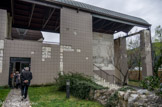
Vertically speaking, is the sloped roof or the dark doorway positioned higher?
the sloped roof

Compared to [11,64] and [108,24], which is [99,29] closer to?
[108,24]

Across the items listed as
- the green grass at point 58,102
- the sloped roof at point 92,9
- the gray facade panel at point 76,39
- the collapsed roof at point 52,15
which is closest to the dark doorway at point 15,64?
the gray facade panel at point 76,39

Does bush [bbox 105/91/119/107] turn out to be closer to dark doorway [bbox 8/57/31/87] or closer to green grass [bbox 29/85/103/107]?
green grass [bbox 29/85/103/107]

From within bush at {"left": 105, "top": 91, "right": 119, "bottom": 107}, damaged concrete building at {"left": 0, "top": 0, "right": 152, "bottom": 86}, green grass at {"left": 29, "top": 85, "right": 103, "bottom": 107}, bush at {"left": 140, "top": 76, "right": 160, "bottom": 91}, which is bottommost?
green grass at {"left": 29, "top": 85, "right": 103, "bottom": 107}

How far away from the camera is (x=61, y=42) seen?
12312 millimetres

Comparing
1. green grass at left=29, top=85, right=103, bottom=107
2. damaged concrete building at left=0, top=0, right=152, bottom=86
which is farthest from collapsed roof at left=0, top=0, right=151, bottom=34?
green grass at left=29, top=85, right=103, bottom=107

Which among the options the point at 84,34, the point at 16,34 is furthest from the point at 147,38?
the point at 16,34

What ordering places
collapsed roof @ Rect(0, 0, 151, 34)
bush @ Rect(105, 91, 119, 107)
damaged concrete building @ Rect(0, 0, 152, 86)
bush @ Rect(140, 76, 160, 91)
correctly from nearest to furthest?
bush @ Rect(105, 91, 119, 107), bush @ Rect(140, 76, 160, 91), damaged concrete building @ Rect(0, 0, 152, 86), collapsed roof @ Rect(0, 0, 151, 34)

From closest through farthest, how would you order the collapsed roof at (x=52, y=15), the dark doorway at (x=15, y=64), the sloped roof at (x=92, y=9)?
the dark doorway at (x=15, y=64) → the collapsed roof at (x=52, y=15) → the sloped roof at (x=92, y=9)

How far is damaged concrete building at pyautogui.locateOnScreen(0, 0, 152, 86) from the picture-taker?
1084 cm

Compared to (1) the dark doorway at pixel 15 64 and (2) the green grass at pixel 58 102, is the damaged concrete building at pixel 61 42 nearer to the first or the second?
(1) the dark doorway at pixel 15 64

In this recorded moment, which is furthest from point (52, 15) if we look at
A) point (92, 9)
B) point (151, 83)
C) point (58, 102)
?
point (151, 83)

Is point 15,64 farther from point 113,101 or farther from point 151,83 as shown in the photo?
point 151,83

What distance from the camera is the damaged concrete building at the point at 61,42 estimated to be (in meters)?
10.8
